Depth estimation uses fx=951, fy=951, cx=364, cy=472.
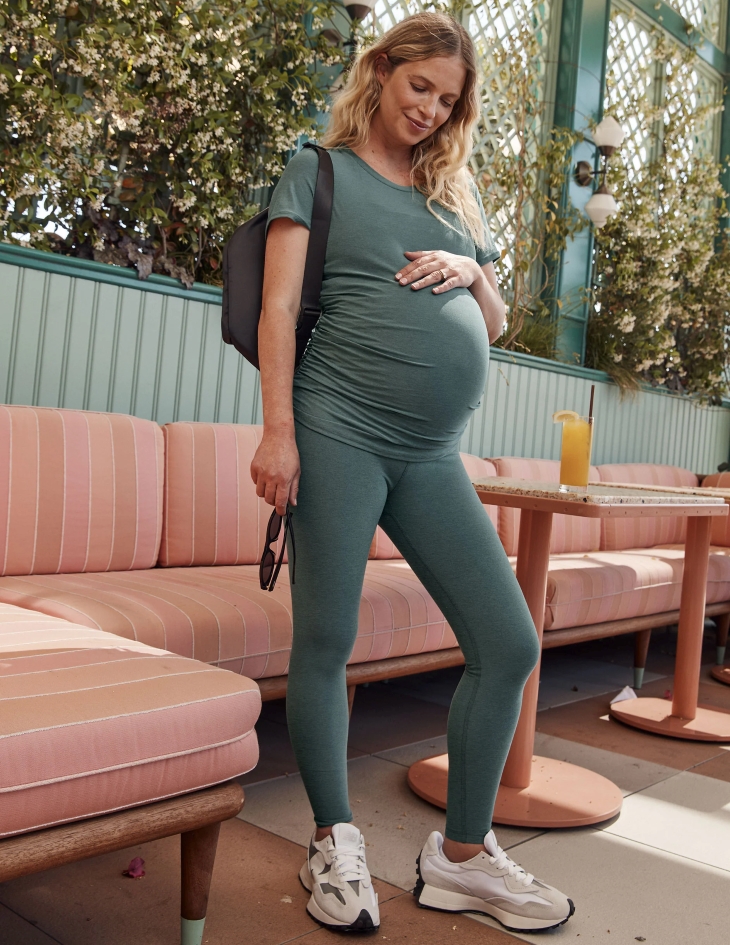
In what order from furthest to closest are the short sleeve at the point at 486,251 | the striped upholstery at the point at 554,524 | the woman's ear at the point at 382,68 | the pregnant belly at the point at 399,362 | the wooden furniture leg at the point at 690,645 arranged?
the striped upholstery at the point at 554,524, the wooden furniture leg at the point at 690,645, the short sleeve at the point at 486,251, the woman's ear at the point at 382,68, the pregnant belly at the point at 399,362

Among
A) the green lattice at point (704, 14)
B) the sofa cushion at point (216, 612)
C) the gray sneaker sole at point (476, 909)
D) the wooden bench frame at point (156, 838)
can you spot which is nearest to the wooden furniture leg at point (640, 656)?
the sofa cushion at point (216, 612)

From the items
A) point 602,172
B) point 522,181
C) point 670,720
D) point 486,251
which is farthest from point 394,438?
point 602,172

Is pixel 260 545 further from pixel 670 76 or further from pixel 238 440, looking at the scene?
pixel 670 76

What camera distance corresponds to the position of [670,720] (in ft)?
10.4

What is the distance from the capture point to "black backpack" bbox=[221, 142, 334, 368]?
163 centimetres

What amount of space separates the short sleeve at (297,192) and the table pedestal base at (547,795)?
127 centimetres

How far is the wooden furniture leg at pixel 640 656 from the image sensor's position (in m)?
3.81

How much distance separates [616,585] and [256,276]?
7.73ft

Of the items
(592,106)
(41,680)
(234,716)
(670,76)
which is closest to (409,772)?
(234,716)

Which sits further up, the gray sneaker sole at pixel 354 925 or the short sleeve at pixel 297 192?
the short sleeve at pixel 297 192

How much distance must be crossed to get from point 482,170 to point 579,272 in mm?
915

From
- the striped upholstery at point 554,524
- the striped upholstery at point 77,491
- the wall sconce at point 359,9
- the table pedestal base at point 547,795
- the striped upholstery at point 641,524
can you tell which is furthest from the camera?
the striped upholstery at point 641,524

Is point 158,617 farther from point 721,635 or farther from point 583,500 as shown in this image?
point 721,635

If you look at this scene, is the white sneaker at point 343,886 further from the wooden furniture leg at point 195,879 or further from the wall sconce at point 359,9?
the wall sconce at point 359,9
